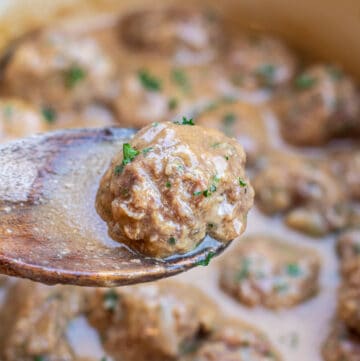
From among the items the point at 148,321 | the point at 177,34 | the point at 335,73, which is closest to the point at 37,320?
the point at 148,321

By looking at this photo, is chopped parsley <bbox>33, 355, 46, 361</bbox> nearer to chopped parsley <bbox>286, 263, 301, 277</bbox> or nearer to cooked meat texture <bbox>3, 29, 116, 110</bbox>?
chopped parsley <bbox>286, 263, 301, 277</bbox>

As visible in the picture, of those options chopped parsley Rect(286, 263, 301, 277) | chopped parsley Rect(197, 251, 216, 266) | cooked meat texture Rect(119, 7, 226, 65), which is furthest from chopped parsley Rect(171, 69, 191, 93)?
chopped parsley Rect(197, 251, 216, 266)

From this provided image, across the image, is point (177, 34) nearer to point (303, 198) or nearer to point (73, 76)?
point (73, 76)

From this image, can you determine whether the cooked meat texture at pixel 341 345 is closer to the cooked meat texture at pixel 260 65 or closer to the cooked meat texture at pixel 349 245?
the cooked meat texture at pixel 349 245

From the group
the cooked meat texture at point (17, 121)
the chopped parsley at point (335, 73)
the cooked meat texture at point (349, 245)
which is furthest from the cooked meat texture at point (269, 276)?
the cooked meat texture at point (17, 121)

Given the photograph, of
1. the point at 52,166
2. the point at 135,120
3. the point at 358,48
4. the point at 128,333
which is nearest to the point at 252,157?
the point at 135,120

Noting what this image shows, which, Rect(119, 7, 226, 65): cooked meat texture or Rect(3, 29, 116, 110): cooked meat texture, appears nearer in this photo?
Rect(3, 29, 116, 110): cooked meat texture
